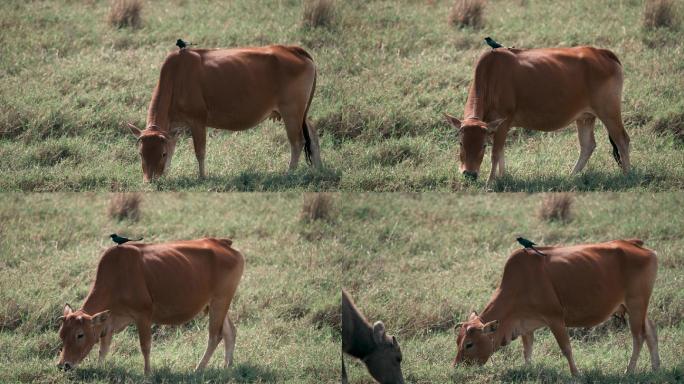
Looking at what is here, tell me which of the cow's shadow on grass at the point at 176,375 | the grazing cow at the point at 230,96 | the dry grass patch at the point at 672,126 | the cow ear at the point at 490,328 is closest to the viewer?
the cow's shadow on grass at the point at 176,375

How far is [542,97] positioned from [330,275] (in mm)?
3571

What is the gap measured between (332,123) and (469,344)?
3636 mm

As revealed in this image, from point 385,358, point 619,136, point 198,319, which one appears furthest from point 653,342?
point 198,319

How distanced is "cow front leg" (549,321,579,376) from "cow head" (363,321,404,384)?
1.60 metres

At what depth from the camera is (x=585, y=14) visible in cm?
1923

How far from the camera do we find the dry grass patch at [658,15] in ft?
61.0

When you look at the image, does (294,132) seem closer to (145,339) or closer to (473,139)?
(473,139)

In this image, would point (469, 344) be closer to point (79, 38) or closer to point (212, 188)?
point (212, 188)

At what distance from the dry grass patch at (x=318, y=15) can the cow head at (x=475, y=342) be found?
6.22 metres

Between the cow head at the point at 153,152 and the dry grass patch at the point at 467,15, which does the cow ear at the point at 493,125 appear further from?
the dry grass patch at the point at 467,15

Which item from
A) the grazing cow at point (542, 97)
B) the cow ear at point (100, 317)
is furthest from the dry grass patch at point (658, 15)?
the cow ear at point (100, 317)

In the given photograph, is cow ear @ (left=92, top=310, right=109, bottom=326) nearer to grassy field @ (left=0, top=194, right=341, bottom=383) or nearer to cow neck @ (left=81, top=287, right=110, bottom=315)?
cow neck @ (left=81, top=287, right=110, bottom=315)

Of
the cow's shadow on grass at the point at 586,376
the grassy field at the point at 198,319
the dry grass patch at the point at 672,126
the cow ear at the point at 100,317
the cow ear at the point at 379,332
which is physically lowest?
the grassy field at the point at 198,319

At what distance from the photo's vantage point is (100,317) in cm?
1345
